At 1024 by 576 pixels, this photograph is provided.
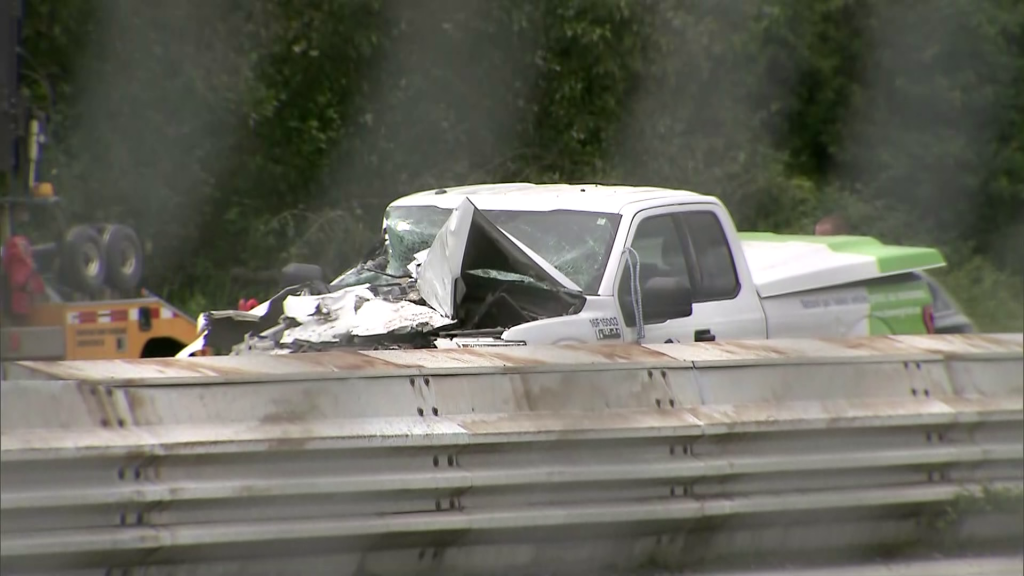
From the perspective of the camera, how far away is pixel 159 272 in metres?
14.7

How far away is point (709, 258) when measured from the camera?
809 centimetres

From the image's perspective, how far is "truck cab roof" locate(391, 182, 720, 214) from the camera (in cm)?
773

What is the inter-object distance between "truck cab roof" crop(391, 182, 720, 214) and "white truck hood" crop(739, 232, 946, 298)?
61 centimetres

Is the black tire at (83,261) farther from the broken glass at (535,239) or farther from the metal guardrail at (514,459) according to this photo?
the metal guardrail at (514,459)

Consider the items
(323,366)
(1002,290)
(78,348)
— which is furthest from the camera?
(1002,290)

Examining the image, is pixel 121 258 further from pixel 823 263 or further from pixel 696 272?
pixel 823 263

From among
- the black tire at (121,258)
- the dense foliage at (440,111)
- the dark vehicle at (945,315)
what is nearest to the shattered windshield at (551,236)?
the dark vehicle at (945,315)

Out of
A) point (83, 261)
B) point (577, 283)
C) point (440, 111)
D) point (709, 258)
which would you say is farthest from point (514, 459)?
point (440, 111)

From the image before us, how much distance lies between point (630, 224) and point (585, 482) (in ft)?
9.46

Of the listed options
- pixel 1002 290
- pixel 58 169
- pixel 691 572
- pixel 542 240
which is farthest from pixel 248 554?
pixel 1002 290

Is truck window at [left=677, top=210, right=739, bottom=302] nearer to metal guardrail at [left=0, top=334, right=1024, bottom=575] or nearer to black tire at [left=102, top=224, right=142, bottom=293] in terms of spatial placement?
metal guardrail at [left=0, top=334, right=1024, bottom=575]

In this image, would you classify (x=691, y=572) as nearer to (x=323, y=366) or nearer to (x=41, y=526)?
(x=323, y=366)

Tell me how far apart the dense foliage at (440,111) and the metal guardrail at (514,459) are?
380 inches

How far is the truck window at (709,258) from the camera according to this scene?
314 inches
